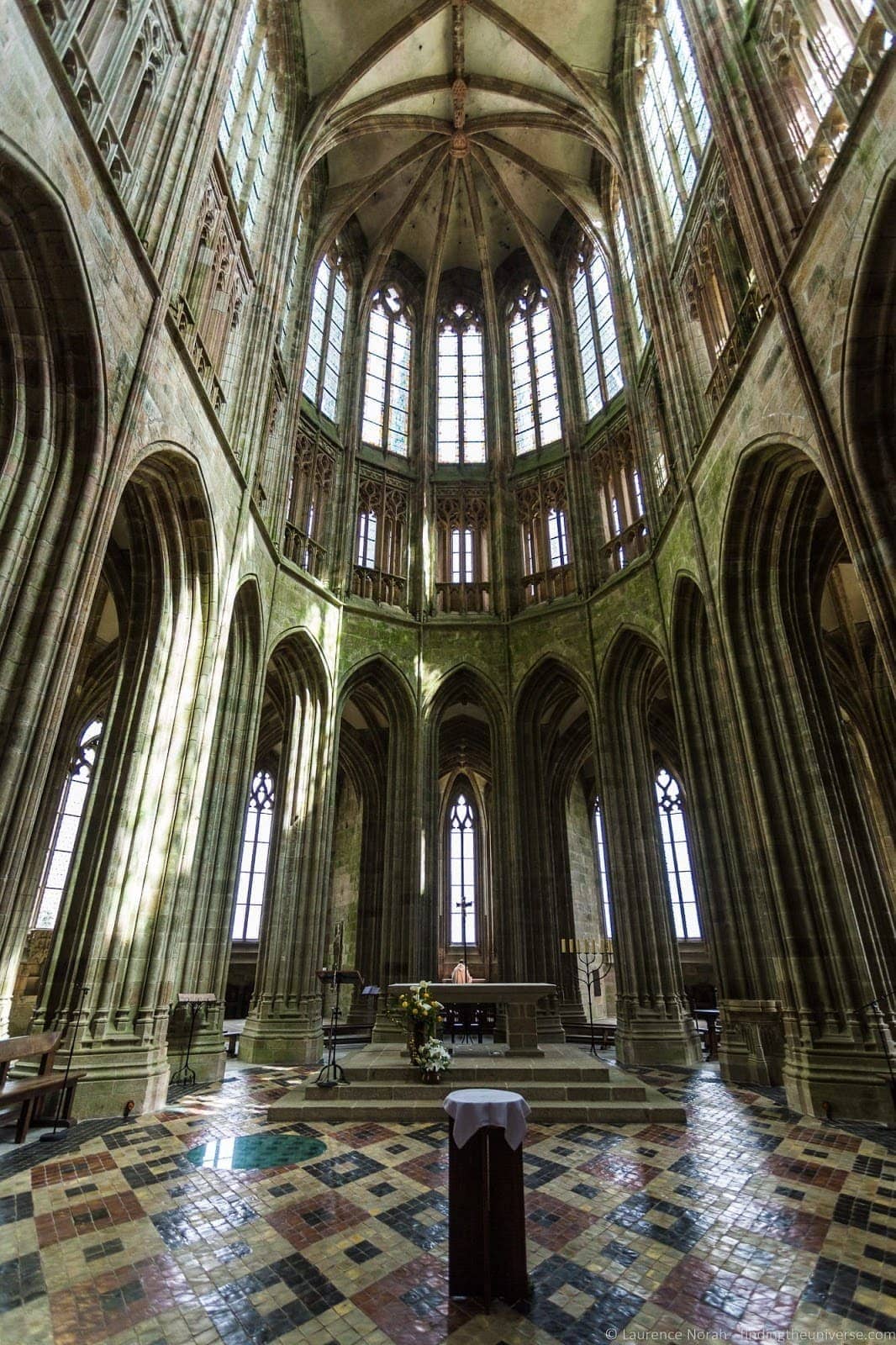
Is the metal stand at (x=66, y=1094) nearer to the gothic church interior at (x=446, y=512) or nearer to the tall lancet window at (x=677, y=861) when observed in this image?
the gothic church interior at (x=446, y=512)

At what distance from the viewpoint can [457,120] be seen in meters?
19.3

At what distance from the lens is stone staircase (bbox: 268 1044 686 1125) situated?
790cm

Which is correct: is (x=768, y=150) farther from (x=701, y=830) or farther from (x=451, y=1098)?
(x=451, y=1098)

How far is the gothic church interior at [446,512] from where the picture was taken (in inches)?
278


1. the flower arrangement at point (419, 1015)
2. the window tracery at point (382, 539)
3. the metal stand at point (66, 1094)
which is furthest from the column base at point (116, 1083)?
the window tracery at point (382, 539)

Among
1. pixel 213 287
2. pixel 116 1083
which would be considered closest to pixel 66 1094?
pixel 116 1083

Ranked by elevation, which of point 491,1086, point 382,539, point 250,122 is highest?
point 250,122

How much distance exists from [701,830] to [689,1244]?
8.81 metres

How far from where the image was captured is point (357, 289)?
20.8 m

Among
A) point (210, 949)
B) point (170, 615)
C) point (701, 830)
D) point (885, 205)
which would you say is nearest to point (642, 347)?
point (885, 205)

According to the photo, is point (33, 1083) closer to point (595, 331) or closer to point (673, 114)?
point (673, 114)

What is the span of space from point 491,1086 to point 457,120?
2386 centimetres

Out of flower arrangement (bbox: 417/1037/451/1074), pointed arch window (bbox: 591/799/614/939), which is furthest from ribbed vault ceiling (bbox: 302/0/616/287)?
flower arrangement (bbox: 417/1037/451/1074)

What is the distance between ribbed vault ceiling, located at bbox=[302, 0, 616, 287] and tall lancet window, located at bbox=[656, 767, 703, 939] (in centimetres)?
1797
